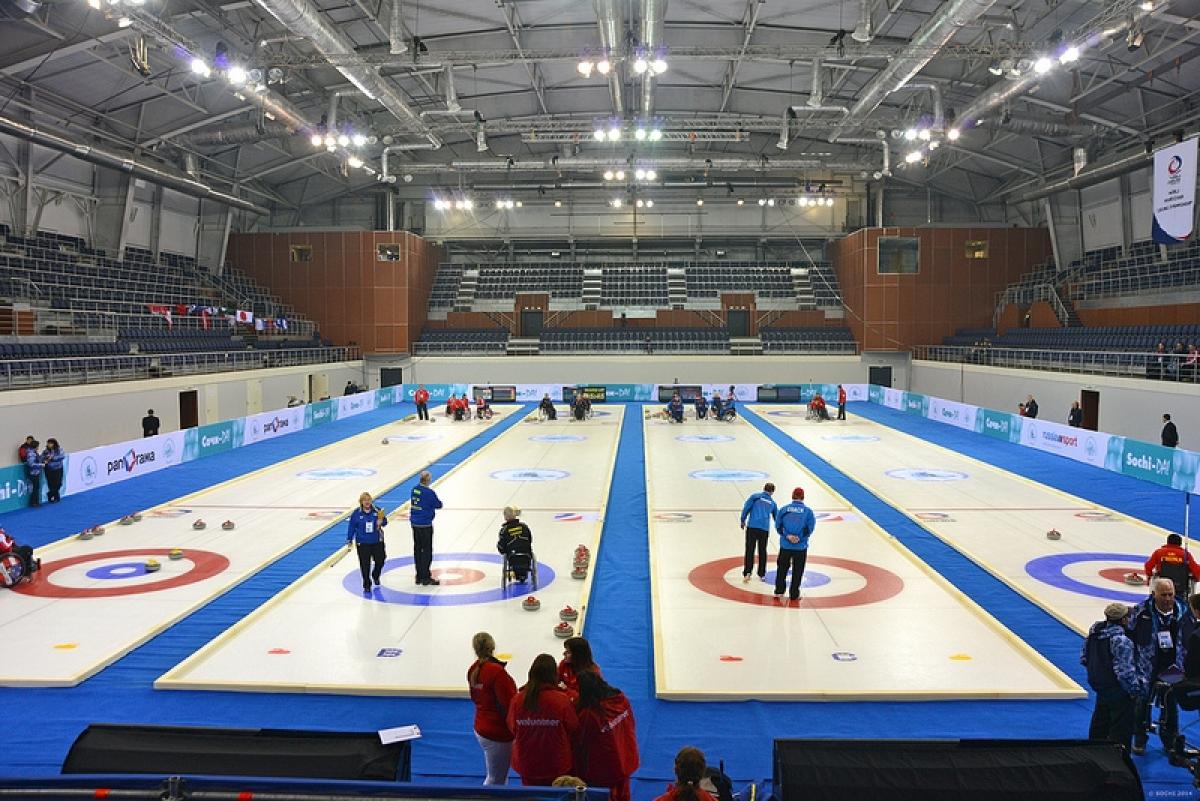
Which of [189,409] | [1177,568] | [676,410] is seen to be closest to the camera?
[1177,568]

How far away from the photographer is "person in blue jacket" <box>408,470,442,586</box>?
13141mm

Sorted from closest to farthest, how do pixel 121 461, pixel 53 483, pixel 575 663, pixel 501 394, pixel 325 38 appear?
pixel 575 663, pixel 53 483, pixel 121 461, pixel 325 38, pixel 501 394

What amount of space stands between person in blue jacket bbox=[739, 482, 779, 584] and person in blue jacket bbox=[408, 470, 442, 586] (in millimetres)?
4849

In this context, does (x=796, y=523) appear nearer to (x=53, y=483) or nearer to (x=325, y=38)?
(x=53, y=483)

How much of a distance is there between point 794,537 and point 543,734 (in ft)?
23.6

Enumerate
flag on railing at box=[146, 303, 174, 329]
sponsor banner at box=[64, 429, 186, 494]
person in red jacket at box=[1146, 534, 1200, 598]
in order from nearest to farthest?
person in red jacket at box=[1146, 534, 1200, 598], sponsor banner at box=[64, 429, 186, 494], flag on railing at box=[146, 303, 174, 329]

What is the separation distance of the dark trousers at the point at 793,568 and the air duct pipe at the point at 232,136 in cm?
3144

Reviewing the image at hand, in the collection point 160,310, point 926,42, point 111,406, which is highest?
point 926,42

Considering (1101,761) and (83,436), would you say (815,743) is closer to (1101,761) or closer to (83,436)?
(1101,761)

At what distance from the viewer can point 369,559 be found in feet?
42.7

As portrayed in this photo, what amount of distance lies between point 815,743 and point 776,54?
83.3 feet

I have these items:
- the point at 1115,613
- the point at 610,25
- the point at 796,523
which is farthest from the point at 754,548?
the point at 610,25

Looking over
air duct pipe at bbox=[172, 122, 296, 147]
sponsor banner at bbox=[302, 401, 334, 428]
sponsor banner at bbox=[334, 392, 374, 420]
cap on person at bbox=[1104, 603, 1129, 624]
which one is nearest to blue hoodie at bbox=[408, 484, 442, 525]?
cap on person at bbox=[1104, 603, 1129, 624]

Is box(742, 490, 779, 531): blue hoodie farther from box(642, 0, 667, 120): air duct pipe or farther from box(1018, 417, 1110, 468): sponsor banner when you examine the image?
box(1018, 417, 1110, 468): sponsor banner
